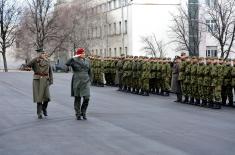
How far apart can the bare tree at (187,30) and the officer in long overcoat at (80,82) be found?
4998 centimetres

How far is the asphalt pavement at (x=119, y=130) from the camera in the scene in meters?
10.7

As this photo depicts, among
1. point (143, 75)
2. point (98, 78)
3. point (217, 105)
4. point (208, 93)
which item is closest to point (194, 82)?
point (208, 93)

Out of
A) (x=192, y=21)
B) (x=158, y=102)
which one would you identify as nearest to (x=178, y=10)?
(x=192, y=21)

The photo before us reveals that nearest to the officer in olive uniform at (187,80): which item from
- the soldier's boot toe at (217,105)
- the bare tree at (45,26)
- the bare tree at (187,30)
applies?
the soldier's boot toe at (217,105)

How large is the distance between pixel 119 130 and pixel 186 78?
894 cm

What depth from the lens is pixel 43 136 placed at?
12.2 meters

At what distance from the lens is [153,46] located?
234 feet

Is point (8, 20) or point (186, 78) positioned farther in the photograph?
point (8, 20)

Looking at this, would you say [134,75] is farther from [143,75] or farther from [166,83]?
[166,83]

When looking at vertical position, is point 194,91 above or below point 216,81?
below

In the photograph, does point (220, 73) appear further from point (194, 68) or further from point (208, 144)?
point (208, 144)

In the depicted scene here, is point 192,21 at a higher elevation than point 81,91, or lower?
higher

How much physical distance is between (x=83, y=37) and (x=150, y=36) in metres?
10.3

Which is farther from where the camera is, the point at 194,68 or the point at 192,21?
the point at 192,21
